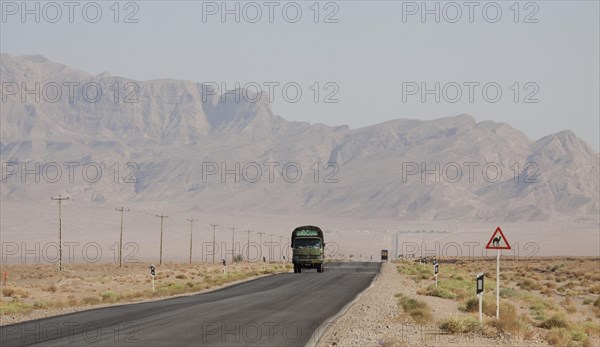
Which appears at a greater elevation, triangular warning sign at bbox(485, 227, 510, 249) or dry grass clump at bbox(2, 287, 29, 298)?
triangular warning sign at bbox(485, 227, 510, 249)

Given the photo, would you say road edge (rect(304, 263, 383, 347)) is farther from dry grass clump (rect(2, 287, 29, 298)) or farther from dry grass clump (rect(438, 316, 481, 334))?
dry grass clump (rect(2, 287, 29, 298))

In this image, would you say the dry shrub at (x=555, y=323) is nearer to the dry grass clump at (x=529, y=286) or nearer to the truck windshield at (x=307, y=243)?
the dry grass clump at (x=529, y=286)

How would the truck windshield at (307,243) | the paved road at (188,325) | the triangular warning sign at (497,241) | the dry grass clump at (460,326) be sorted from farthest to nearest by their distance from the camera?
the truck windshield at (307,243)
the triangular warning sign at (497,241)
the dry grass clump at (460,326)
the paved road at (188,325)

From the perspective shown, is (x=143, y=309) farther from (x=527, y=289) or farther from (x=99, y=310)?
(x=527, y=289)

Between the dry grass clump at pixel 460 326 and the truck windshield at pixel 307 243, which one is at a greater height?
the truck windshield at pixel 307 243

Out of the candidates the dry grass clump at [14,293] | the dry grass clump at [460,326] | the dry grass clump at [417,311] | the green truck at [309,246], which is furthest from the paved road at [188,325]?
the green truck at [309,246]

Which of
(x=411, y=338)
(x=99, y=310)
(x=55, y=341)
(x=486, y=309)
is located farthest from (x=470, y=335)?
(x=99, y=310)

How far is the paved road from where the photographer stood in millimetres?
19781

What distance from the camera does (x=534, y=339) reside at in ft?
78.8

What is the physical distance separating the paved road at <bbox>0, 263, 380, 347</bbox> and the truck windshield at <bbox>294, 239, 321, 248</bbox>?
1138 inches

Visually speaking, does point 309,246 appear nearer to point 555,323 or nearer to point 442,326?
point 555,323

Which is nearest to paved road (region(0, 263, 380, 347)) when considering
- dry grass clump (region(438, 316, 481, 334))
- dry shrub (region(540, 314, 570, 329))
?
dry grass clump (region(438, 316, 481, 334))

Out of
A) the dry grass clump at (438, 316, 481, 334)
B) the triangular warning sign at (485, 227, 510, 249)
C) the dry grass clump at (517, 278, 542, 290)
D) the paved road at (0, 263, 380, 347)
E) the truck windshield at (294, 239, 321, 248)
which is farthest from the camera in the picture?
the truck windshield at (294, 239, 321, 248)

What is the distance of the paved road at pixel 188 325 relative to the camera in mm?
19781
